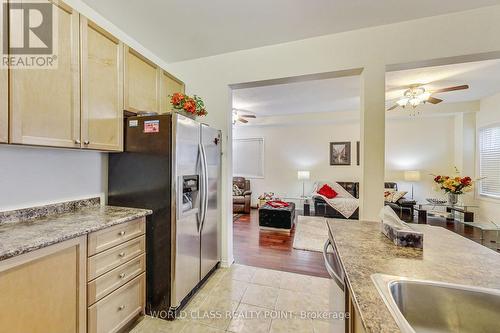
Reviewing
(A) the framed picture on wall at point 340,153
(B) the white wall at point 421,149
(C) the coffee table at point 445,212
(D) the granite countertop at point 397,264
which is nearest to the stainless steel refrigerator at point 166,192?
(D) the granite countertop at point 397,264

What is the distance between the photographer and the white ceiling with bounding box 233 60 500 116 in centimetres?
308

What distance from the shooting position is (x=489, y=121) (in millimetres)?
4168

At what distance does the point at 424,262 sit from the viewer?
37.1 inches

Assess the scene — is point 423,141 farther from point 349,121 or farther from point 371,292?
point 371,292

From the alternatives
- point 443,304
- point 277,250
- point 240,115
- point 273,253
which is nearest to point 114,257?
point 443,304

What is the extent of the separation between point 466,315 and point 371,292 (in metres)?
0.40

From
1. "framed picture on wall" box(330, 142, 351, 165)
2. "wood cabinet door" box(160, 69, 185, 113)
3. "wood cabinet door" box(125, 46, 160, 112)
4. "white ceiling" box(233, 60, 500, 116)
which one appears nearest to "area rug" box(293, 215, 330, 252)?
"framed picture on wall" box(330, 142, 351, 165)

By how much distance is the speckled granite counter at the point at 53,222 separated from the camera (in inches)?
41.2

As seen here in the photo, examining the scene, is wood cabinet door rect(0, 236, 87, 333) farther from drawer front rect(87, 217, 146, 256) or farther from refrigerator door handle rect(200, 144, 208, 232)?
refrigerator door handle rect(200, 144, 208, 232)

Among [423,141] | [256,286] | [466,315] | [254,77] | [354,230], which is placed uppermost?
[254,77]

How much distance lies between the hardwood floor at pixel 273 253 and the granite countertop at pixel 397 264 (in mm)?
1542

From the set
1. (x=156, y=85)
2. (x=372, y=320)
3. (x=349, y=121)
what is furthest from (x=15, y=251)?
(x=349, y=121)

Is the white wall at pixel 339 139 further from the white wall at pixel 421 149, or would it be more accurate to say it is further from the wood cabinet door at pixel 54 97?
the wood cabinet door at pixel 54 97

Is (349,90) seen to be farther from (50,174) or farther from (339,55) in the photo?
(50,174)
